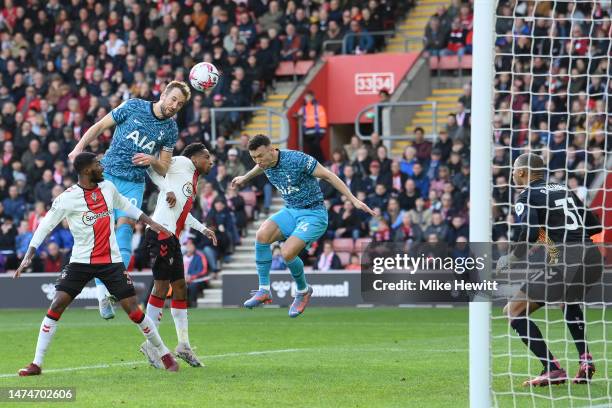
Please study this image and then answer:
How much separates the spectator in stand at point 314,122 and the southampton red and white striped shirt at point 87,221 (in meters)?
15.8

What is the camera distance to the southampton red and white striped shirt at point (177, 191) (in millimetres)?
12727

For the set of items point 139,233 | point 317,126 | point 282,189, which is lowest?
point 139,233

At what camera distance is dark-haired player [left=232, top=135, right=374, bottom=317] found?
12.8m

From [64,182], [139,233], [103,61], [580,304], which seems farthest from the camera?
[103,61]

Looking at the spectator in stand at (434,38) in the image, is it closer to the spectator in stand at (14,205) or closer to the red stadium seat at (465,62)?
the red stadium seat at (465,62)

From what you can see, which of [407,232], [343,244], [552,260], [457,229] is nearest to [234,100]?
[343,244]

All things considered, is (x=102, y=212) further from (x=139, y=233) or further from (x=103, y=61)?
(x=103, y=61)

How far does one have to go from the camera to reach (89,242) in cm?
1140

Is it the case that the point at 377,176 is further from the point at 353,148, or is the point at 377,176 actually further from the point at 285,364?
the point at 285,364

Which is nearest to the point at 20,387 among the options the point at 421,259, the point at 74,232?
the point at 74,232

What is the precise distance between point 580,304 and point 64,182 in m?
18.3

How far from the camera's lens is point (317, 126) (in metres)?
27.0

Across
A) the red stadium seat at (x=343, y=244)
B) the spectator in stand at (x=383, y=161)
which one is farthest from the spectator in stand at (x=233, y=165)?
the spectator in stand at (x=383, y=161)

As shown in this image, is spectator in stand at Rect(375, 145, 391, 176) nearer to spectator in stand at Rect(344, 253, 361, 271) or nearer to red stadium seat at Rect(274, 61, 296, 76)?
spectator in stand at Rect(344, 253, 361, 271)
